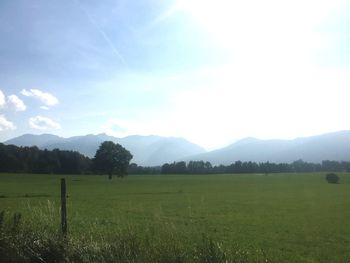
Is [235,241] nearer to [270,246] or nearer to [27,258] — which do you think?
[270,246]

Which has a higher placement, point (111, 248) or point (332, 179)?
point (332, 179)

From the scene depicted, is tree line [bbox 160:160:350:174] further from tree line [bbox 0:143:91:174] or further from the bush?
the bush

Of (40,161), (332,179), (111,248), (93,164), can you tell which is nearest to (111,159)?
(93,164)

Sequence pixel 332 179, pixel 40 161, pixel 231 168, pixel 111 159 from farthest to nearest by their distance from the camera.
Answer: pixel 231 168, pixel 40 161, pixel 111 159, pixel 332 179

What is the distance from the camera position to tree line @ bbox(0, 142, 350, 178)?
121250mm

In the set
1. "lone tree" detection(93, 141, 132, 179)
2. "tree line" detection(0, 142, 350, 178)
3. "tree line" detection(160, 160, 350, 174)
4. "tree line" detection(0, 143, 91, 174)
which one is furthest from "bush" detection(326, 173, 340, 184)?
"tree line" detection(0, 143, 91, 174)

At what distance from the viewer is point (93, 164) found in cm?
12362

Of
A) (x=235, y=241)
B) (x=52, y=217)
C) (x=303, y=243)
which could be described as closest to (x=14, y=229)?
(x=52, y=217)

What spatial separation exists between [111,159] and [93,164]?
6646 mm

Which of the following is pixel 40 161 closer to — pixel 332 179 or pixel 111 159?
pixel 111 159

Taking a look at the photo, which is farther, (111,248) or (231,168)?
(231,168)

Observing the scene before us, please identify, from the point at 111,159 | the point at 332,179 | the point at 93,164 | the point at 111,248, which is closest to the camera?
the point at 111,248

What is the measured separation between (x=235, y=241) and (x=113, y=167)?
105 meters

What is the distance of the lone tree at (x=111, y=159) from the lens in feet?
395
